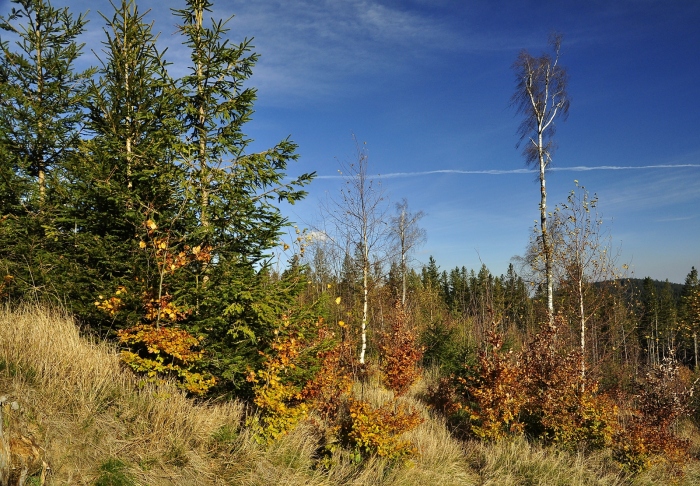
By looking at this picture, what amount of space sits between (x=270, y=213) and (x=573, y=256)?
27.0ft

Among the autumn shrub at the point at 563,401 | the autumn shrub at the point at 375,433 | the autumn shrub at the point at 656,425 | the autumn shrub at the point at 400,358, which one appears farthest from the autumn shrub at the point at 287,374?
the autumn shrub at the point at 656,425

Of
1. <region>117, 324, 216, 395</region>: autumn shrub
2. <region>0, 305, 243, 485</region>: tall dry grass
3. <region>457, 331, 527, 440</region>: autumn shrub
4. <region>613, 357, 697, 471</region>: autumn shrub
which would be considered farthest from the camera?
<region>613, 357, 697, 471</region>: autumn shrub

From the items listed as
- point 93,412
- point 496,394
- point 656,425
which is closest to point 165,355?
point 93,412

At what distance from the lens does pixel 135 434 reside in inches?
184

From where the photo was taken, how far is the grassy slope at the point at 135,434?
404 centimetres

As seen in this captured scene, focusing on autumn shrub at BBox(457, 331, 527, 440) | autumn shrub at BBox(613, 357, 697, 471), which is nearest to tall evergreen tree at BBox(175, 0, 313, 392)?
autumn shrub at BBox(457, 331, 527, 440)

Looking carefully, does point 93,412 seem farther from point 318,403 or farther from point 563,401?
point 563,401

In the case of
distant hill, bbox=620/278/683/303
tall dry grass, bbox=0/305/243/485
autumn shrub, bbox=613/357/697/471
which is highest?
distant hill, bbox=620/278/683/303

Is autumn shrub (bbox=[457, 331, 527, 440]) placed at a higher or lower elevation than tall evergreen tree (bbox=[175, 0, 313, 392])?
lower

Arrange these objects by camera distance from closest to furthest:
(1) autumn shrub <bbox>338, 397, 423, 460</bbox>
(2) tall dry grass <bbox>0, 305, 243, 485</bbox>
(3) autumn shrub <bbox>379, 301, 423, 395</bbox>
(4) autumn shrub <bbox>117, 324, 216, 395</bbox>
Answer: (2) tall dry grass <bbox>0, 305, 243, 485</bbox> → (4) autumn shrub <bbox>117, 324, 216, 395</bbox> → (1) autumn shrub <bbox>338, 397, 423, 460</bbox> → (3) autumn shrub <bbox>379, 301, 423, 395</bbox>

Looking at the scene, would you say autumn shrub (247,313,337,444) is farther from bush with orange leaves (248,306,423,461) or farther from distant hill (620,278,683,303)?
distant hill (620,278,683,303)

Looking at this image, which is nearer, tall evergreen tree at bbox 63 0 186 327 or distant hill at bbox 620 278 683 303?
tall evergreen tree at bbox 63 0 186 327

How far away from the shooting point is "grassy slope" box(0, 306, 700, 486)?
4.04m

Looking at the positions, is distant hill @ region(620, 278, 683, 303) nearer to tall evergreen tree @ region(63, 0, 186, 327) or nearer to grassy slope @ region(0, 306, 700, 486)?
grassy slope @ region(0, 306, 700, 486)
